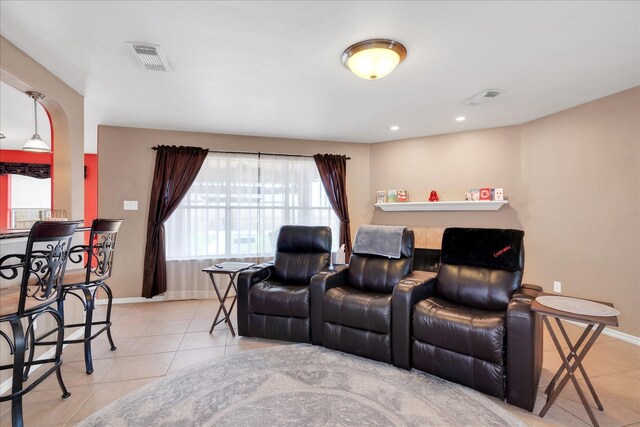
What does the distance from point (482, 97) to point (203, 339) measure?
12.5 feet

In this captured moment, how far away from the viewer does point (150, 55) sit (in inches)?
92.2

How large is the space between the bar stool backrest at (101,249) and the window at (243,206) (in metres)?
1.86

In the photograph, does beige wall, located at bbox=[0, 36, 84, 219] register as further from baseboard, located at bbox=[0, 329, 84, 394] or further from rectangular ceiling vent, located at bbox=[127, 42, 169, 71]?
baseboard, located at bbox=[0, 329, 84, 394]

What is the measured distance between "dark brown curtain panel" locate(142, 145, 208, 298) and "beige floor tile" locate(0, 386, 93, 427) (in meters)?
2.14

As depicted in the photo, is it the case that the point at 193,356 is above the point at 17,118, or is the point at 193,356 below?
below

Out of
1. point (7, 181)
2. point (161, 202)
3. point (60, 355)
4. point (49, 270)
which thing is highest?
point (7, 181)

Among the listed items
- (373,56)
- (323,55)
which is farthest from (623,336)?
(323,55)

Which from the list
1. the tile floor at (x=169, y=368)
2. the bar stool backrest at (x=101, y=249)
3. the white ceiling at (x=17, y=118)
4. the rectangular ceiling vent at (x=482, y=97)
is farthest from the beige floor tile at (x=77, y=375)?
the rectangular ceiling vent at (x=482, y=97)

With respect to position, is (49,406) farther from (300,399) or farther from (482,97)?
(482,97)

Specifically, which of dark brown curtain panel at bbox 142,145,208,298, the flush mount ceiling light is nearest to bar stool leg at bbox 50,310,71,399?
dark brown curtain panel at bbox 142,145,208,298

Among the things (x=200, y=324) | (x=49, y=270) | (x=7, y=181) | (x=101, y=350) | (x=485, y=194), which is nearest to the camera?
(x=49, y=270)

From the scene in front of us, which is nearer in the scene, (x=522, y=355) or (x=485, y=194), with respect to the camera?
(x=522, y=355)

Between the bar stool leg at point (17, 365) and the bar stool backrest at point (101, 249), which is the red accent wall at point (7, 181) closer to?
the bar stool backrest at point (101, 249)

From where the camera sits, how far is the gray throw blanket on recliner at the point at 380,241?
3094 millimetres
